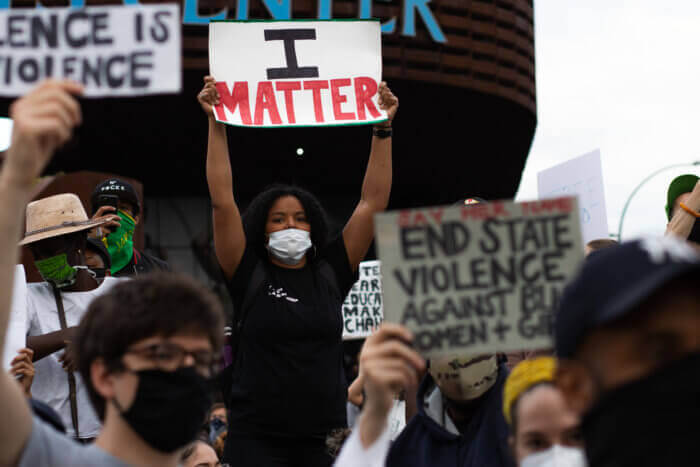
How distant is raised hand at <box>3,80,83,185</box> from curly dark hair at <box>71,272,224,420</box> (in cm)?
47

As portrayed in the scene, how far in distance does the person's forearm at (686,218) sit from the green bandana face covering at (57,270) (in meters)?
2.74

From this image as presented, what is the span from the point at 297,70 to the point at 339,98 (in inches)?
10.2

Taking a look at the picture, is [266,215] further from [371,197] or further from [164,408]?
[164,408]

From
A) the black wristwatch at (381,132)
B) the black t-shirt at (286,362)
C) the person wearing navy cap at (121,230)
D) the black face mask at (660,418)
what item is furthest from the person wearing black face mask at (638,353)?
the person wearing navy cap at (121,230)

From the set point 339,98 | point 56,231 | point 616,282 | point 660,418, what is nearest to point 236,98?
point 339,98

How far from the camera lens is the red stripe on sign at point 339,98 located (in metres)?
4.27

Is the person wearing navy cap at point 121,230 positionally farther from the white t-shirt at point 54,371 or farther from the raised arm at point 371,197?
the raised arm at point 371,197

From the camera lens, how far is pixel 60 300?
423 cm

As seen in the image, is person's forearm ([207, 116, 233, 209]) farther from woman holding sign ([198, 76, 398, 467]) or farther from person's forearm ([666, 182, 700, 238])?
person's forearm ([666, 182, 700, 238])

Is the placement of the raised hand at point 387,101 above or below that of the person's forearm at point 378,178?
above

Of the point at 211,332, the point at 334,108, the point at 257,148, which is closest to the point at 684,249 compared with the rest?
the point at 211,332

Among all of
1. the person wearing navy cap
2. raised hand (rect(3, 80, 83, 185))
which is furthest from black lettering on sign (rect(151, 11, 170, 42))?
the person wearing navy cap

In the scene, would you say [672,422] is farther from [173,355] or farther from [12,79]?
[12,79]

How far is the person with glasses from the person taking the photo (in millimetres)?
2014
